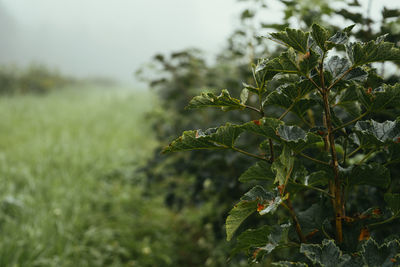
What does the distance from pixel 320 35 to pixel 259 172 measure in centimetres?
24

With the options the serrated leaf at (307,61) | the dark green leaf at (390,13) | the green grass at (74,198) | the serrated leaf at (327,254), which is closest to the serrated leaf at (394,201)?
the serrated leaf at (327,254)

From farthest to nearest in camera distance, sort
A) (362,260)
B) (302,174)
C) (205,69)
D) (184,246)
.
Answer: (184,246) < (205,69) < (302,174) < (362,260)

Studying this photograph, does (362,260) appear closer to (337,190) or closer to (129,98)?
(337,190)

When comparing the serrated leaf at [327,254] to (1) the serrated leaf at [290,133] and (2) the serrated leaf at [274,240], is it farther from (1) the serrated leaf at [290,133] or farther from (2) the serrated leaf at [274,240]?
(1) the serrated leaf at [290,133]

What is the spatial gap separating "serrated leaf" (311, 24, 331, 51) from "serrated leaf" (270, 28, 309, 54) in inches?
0.6

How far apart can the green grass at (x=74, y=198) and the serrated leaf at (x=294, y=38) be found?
1.77 m

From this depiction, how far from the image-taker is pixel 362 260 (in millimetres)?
461

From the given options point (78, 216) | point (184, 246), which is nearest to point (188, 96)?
point (184, 246)

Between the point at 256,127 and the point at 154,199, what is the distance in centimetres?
258

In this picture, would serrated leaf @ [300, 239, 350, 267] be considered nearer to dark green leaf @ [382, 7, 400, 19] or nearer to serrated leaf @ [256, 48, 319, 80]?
serrated leaf @ [256, 48, 319, 80]

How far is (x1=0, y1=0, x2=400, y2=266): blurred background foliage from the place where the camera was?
55.4 inches

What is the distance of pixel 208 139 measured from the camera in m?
0.51

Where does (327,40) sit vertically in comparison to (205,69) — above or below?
below

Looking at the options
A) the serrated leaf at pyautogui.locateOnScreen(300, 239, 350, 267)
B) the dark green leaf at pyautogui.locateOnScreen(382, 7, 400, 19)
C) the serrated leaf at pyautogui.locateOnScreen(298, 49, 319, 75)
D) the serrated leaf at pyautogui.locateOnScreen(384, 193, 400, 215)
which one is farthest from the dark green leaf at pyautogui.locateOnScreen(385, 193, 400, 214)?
the dark green leaf at pyautogui.locateOnScreen(382, 7, 400, 19)
